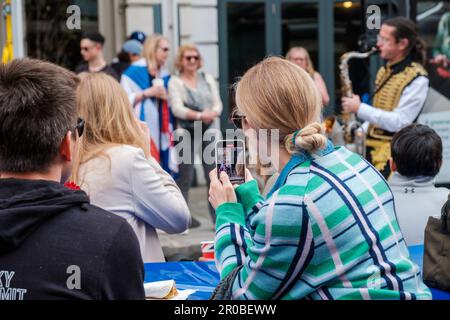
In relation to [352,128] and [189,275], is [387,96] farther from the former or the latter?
[189,275]

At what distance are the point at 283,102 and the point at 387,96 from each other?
148 inches

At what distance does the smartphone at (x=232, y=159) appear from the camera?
2891 millimetres

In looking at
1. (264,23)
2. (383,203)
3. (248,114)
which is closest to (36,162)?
(248,114)

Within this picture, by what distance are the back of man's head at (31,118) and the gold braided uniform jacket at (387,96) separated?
417cm

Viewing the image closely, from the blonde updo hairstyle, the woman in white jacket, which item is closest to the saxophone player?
the woman in white jacket

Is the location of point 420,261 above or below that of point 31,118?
below

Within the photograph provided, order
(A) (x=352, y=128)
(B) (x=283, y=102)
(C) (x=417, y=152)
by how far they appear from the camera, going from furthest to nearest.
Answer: (A) (x=352, y=128), (C) (x=417, y=152), (B) (x=283, y=102)

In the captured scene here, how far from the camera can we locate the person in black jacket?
77.9 inches

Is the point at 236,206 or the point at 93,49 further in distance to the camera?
the point at 93,49

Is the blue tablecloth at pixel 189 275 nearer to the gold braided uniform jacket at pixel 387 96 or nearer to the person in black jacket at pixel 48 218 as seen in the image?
the person in black jacket at pixel 48 218

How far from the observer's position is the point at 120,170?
354 centimetres

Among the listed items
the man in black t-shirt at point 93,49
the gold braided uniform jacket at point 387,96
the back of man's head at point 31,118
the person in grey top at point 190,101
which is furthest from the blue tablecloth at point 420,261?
the man in black t-shirt at point 93,49

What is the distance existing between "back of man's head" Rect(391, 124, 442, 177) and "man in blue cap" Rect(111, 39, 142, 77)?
4657 mm

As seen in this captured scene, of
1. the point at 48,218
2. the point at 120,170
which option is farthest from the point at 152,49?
the point at 48,218
